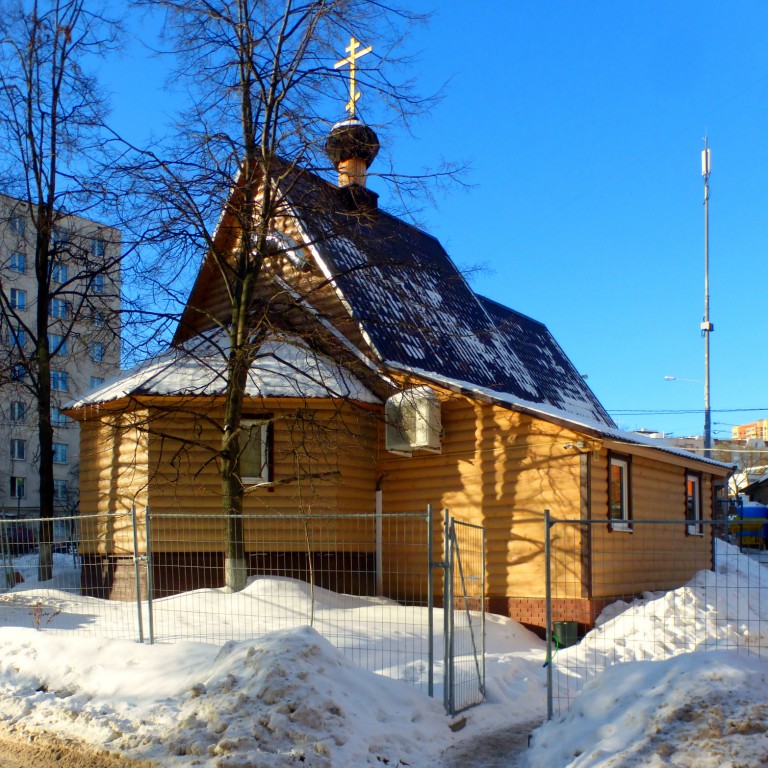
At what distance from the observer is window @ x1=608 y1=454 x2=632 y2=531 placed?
13.7 metres

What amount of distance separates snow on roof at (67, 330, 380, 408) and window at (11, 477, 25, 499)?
36110 mm

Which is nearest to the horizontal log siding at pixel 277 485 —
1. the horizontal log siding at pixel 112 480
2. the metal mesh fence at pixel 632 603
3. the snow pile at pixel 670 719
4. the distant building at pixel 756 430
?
the horizontal log siding at pixel 112 480

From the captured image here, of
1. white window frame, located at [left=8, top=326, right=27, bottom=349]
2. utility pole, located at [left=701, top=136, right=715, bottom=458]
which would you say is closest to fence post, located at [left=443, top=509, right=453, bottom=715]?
white window frame, located at [left=8, top=326, right=27, bottom=349]

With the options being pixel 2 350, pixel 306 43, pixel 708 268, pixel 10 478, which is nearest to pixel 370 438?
pixel 306 43

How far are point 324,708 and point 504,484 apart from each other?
778 centimetres

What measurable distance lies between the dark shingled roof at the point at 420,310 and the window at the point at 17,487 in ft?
111

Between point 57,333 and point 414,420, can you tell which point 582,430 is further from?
point 57,333

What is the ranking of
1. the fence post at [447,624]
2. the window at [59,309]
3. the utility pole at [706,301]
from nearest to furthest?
the fence post at [447,624], the window at [59,309], the utility pole at [706,301]

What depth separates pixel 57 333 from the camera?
18266 mm

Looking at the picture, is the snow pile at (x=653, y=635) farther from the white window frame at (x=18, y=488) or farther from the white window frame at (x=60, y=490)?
the white window frame at (x=18, y=488)

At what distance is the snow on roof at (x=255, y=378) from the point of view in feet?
46.0

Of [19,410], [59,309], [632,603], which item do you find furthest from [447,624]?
[59,309]

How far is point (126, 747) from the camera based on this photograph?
6.36 meters

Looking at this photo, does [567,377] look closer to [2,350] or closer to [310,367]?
[310,367]
